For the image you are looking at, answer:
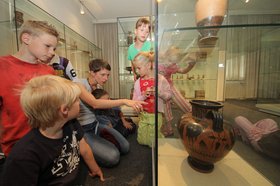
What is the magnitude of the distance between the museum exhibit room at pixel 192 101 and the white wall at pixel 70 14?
493 mm

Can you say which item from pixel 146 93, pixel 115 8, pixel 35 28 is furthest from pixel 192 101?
pixel 115 8

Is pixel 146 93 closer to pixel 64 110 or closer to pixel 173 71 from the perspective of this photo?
pixel 173 71

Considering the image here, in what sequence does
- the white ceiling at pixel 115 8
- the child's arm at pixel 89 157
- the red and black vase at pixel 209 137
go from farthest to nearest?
1. the white ceiling at pixel 115 8
2. the child's arm at pixel 89 157
3. the red and black vase at pixel 209 137

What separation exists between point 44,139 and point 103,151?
625 mm

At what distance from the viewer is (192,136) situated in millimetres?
574

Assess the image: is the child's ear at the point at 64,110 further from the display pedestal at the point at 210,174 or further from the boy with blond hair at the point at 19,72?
the display pedestal at the point at 210,174

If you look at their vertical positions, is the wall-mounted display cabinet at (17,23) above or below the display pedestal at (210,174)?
above

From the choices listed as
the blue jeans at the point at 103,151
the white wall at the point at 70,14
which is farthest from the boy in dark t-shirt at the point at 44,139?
the white wall at the point at 70,14

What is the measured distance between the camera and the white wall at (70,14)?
2188mm

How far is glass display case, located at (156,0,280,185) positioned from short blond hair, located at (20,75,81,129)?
0.45m

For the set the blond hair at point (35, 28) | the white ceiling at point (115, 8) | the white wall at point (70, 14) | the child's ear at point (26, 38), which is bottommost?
the child's ear at point (26, 38)

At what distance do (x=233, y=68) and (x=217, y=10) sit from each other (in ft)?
1.73

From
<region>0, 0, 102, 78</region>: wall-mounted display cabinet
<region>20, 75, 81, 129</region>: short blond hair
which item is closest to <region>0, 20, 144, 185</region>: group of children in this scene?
<region>20, 75, 81, 129</region>: short blond hair

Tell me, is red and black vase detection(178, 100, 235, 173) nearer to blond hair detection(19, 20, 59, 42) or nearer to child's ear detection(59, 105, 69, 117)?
child's ear detection(59, 105, 69, 117)
